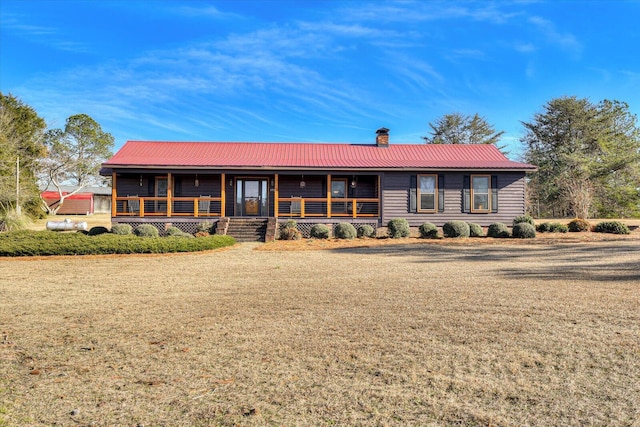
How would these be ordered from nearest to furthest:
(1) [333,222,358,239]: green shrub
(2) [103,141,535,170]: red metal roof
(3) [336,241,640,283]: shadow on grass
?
(3) [336,241,640,283]: shadow on grass < (1) [333,222,358,239]: green shrub < (2) [103,141,535,170]: red metal roof

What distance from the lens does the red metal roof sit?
19.2 m

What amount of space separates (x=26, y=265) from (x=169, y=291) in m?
6.07

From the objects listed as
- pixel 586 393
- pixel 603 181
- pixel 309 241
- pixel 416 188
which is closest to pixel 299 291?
pixel 586 393

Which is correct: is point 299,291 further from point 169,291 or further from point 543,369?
point 543,369

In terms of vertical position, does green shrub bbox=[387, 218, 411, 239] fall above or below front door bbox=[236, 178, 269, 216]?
below

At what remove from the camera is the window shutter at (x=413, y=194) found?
19.8 metres

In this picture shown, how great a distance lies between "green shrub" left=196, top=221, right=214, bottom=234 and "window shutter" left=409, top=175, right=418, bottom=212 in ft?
29.8

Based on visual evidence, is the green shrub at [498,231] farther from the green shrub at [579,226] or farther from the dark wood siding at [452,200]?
the green shrub at [579,226]

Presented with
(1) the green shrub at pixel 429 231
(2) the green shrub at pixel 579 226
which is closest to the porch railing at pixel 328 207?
(1) the green shrub at pixel 429 231

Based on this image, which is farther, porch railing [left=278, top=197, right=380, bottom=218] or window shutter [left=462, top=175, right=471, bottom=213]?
window shutter [left=462, top=175, right=471, bottom=213]

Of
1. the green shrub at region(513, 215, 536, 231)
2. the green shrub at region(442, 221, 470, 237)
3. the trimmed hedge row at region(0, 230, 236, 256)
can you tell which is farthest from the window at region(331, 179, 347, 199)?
the trimmed hedge row at region(0, 230, 236, 256)

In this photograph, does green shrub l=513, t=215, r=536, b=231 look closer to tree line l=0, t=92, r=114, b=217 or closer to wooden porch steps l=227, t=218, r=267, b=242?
wooden porch steps l=227, t=218, r=267, b=242

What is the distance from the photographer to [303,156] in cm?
2175

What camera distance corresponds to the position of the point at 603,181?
32438mm
